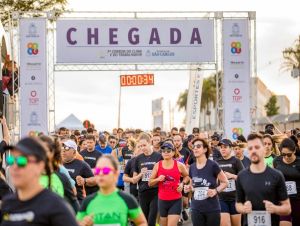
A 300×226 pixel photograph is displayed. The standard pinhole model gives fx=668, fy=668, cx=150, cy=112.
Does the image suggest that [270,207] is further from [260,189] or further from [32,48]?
[32,48]

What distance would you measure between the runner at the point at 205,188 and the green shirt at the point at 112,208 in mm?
4121

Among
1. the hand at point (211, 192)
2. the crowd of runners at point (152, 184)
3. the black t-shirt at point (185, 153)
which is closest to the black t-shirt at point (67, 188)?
the crowd of runners at point (152, 184)

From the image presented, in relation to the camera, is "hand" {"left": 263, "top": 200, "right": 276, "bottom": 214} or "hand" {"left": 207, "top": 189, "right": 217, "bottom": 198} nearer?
"hand" {"left": 263, "top": 200, "right": 276, "bottom": 214}

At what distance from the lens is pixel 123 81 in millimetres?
24156

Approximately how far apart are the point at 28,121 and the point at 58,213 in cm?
1655

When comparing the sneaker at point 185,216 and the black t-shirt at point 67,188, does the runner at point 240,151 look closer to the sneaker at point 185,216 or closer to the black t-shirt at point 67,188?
the sneaker at point 185,216

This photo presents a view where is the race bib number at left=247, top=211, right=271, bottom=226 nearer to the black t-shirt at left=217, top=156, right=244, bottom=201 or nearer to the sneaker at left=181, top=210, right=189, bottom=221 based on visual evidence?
the black t-shirt at left=217, top=156, right=244, bottom=201

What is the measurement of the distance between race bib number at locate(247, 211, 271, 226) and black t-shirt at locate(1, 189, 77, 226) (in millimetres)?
3861

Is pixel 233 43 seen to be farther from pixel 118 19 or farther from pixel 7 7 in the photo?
pixel 7 7

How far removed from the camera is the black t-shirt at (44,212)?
13.4 ft

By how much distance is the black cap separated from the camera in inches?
161

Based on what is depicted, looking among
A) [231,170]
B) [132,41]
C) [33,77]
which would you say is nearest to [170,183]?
[231,170]

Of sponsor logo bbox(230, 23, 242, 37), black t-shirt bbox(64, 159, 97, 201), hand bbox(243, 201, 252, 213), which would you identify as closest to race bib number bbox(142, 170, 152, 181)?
black t-shirt bbox(64, 159, 97, 201)

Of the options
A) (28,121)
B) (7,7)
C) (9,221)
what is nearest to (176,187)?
(9,221)
